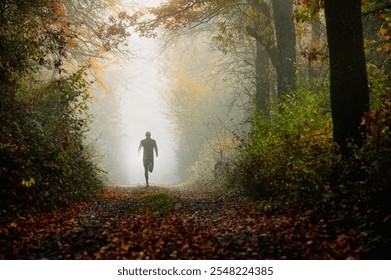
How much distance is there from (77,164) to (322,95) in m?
6.78

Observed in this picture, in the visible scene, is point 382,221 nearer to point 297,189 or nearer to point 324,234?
point 324,234

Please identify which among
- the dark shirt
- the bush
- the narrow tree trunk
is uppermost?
Result: the narrow tree trunk

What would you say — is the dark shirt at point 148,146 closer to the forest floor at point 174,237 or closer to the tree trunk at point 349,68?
the forest floor at point 174,237

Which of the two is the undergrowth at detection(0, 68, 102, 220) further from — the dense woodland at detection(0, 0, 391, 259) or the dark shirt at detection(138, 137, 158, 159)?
the dark shirt at detection(138, 137, 158, 159)

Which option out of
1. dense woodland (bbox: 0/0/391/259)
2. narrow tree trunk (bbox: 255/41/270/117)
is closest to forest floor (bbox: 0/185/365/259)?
dense woodland (bbox: 0/0/391/259)

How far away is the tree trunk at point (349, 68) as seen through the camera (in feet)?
18.2

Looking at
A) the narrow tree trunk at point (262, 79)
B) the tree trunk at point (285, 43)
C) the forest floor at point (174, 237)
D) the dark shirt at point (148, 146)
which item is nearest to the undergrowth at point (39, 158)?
the forest floor at point (174, 237)

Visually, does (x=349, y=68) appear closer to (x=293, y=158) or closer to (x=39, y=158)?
(x=293, y=158)

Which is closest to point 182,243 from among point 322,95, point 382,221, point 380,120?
point 382,221

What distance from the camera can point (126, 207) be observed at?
8234mm

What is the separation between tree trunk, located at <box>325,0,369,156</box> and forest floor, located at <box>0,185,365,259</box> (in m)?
1.54

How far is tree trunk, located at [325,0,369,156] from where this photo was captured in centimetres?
555

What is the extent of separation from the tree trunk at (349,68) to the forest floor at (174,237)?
154 cm

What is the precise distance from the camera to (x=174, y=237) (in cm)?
504
